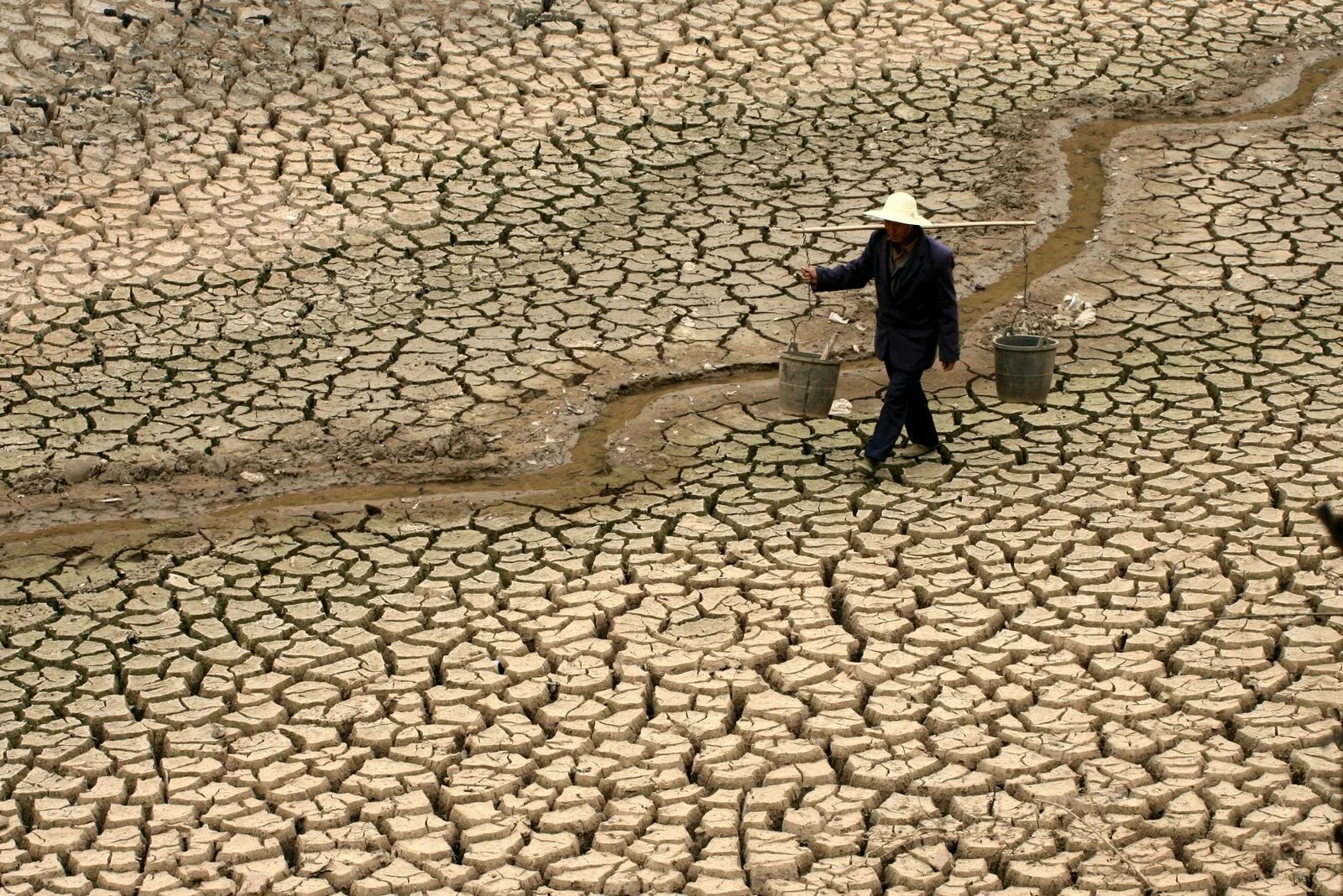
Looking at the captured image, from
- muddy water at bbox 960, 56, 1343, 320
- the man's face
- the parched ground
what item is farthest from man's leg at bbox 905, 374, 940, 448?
muddy water at bbox 960, 56, 1343, 320

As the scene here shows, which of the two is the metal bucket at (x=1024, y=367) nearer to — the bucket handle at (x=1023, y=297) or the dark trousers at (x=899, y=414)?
the bucket handle at (x=1023, y=297)

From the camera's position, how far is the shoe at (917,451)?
752 cm

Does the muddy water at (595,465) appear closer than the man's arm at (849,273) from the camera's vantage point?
Yes

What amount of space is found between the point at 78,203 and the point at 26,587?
3407 millimetres

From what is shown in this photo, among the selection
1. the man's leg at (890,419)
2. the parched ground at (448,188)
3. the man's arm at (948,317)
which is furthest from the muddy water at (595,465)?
the man's arm at (948,317)

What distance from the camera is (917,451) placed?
24.7ft

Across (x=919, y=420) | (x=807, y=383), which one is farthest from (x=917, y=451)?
(x=807, y=383)

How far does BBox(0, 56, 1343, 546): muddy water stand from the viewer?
711 centimetres

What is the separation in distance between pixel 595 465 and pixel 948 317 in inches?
65.2

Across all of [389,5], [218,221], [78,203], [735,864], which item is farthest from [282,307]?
[735,864]

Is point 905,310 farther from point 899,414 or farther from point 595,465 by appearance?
point 595,465

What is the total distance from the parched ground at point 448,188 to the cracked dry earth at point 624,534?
4 cm

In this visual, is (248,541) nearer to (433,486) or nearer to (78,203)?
(433,486)

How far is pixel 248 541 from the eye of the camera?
274 inches
